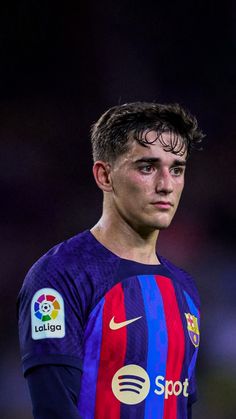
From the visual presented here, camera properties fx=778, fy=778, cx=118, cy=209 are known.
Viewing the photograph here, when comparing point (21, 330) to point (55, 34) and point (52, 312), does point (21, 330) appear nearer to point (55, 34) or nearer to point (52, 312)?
point (52, 312)

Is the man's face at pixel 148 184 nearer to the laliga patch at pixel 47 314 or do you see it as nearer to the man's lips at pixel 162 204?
the man's lips at pixel 162 204

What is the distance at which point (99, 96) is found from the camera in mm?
5695

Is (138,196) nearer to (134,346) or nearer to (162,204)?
(162,204)

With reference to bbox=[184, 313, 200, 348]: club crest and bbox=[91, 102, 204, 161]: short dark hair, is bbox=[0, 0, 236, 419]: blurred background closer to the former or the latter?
bbox=[184, 313, 200, 348]: club crest

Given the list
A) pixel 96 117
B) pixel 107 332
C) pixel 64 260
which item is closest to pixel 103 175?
pixel 64 260

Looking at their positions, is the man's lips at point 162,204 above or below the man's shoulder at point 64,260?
above

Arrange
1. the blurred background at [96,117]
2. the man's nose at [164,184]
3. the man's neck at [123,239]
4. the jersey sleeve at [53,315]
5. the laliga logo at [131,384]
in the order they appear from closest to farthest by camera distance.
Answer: the jersey sleeve at [53,315] → the laliga logo at [131,384] → the man's nose at [164,184] → the man's neck at [123,239] → the blurred background at [96,117]

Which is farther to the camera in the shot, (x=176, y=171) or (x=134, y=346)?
(x=176, y=171)

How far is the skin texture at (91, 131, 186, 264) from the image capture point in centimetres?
248

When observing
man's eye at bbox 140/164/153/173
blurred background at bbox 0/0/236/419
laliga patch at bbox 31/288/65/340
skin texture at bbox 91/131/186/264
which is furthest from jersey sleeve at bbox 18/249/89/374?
blurred background at bbox 0/0/236/419

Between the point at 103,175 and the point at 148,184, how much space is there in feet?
0.68

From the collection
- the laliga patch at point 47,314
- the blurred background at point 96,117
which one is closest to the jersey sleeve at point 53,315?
the laliga patch at point 47,314

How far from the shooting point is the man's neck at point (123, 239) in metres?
2.57

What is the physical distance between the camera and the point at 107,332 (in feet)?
7.64
